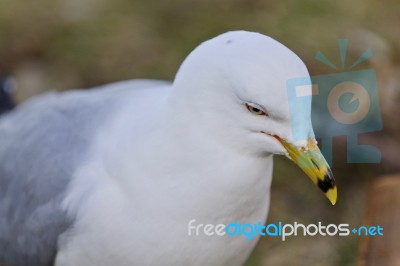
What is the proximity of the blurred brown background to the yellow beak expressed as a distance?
608mm

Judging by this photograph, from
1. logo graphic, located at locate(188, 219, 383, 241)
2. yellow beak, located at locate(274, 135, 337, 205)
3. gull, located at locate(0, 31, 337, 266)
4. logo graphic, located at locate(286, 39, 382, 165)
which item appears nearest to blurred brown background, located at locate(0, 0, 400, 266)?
logo graphic, located at locate(188, 219, 383, 241)

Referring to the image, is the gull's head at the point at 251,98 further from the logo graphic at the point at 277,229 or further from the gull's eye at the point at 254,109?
the logo graphic at the point at 277,229

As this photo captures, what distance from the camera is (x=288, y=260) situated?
184 centimetres

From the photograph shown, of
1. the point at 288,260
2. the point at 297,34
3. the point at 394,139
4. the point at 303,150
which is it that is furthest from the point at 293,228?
the point at 303,150

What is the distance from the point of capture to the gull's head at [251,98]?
1.08 m

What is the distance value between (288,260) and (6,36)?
1161 millimetres

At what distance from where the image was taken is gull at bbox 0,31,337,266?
1.13 metres

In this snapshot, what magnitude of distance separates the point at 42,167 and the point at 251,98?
54 centimetres

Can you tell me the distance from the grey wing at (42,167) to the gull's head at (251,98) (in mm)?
328

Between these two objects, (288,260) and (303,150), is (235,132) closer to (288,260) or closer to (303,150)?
(303,150)

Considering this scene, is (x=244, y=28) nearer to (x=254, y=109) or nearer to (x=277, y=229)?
(x=277, y=229)

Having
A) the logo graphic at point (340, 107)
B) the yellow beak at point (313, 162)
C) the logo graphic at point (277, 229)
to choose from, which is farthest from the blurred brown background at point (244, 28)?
the yellow beak at point (313, 162)

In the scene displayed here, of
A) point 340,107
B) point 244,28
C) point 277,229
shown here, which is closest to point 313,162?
point 340,107

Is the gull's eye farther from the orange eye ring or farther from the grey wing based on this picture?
the grey wing
